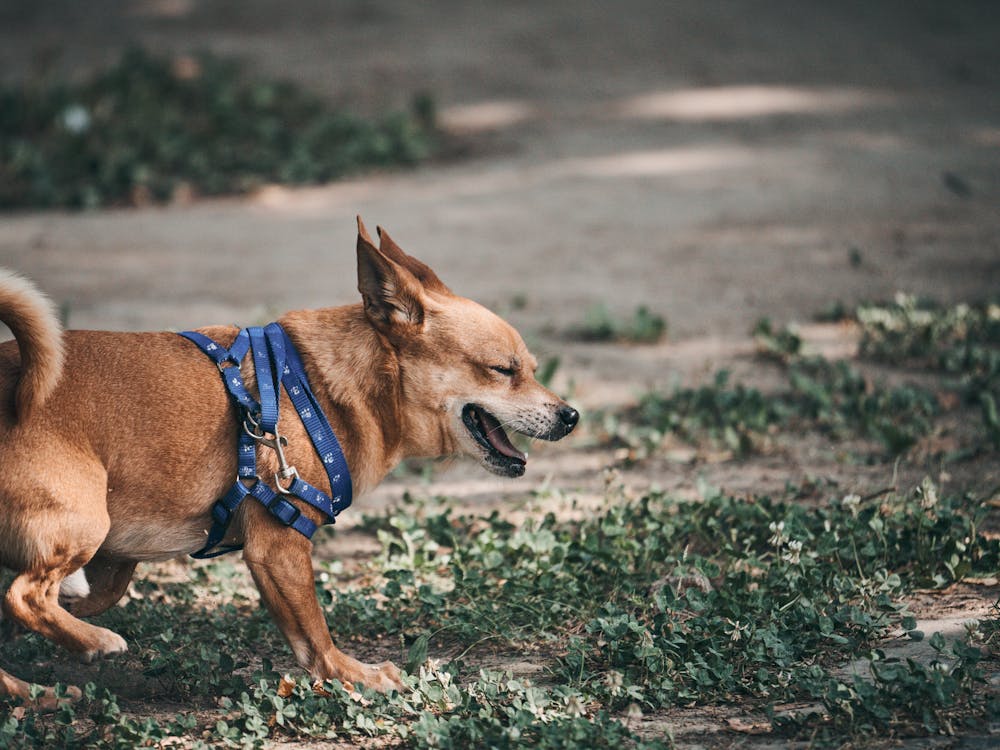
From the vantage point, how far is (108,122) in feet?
36.3

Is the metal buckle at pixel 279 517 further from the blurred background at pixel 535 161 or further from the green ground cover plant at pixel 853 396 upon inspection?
the green ground cover plant at pixel 853 396

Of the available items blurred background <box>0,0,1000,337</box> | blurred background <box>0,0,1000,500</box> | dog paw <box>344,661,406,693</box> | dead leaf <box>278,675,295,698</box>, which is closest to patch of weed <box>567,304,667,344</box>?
blurred background <box>0,0,1000,500</box>

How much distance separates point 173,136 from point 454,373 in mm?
8106

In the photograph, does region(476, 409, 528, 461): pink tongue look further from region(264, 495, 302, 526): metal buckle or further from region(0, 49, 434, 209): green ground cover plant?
region(0, 49, 434, 209): green ground cover plant

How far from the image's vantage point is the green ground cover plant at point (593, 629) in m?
3.27

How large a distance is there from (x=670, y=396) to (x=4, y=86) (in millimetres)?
8684

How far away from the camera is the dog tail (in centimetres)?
327

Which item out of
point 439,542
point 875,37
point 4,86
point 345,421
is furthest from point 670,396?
point 875,37

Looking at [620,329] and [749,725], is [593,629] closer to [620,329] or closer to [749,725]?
[749,725]

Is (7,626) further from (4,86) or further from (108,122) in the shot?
(4,86)

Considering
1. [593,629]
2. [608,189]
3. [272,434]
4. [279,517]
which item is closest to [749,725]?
[593,629]

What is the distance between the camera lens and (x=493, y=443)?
3.94 metres

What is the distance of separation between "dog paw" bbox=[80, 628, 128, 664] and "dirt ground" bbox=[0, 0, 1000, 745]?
170cm

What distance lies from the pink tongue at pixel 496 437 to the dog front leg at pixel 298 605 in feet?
2.46
